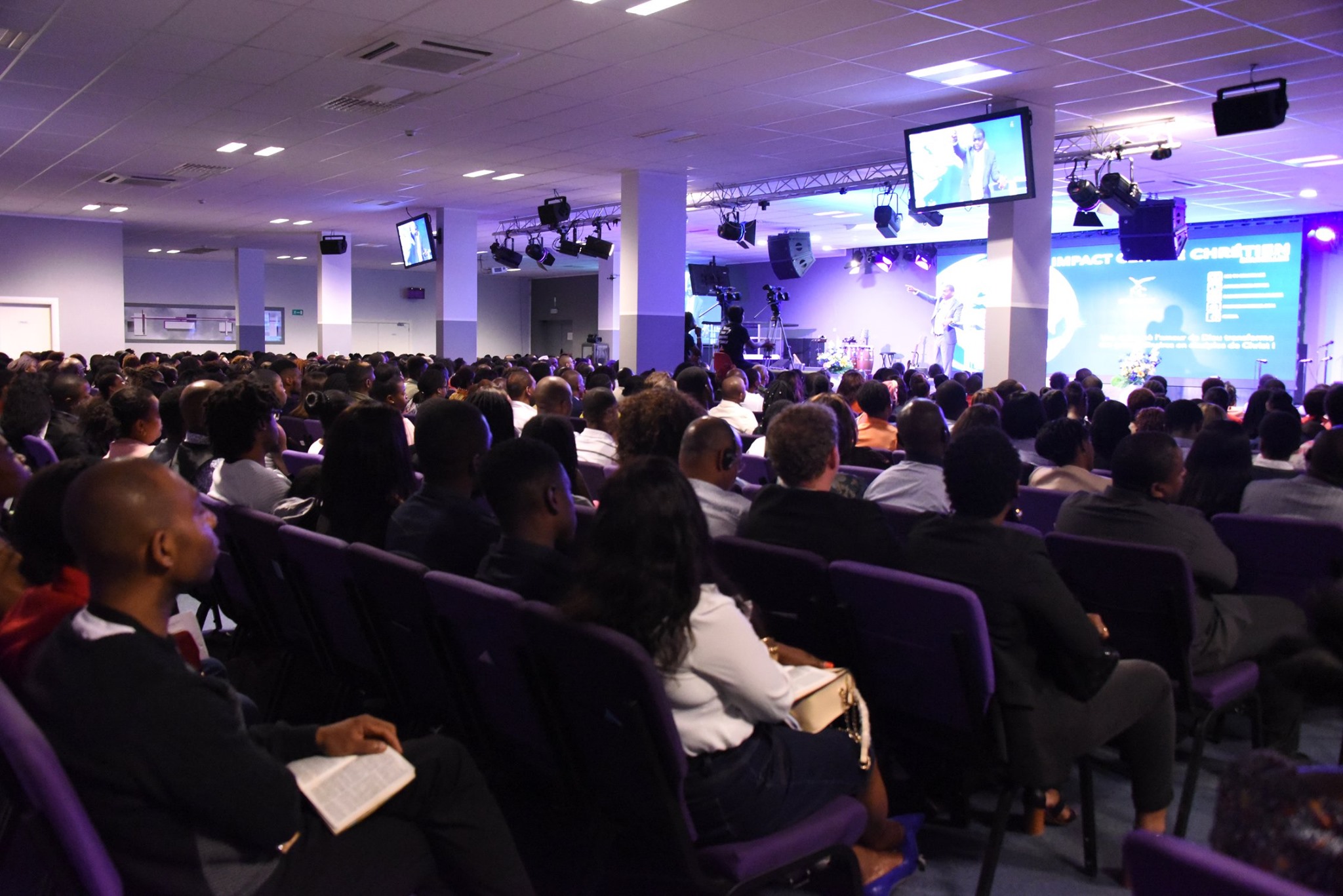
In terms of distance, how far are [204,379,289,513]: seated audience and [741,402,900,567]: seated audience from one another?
80.6 inches

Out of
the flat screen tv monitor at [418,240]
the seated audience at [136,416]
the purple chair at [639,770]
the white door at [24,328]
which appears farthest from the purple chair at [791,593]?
the white door at [24,328]

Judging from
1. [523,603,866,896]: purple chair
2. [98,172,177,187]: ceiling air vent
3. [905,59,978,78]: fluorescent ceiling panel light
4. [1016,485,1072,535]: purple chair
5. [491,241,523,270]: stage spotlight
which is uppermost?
[98,172,177,187]: ceiling air vent

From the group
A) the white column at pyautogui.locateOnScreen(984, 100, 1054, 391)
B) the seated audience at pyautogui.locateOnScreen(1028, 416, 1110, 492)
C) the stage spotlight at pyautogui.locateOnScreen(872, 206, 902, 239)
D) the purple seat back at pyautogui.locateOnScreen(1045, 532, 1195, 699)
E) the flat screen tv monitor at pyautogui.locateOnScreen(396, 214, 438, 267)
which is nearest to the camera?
the purple seat back at pyautogui.locateOnScreen(1045, 532, 1195, 699)

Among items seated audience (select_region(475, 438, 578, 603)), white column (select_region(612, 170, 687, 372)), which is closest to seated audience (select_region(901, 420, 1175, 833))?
seated audience (select_region(475, 438, 578, 603))

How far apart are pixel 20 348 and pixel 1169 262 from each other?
2002 cm

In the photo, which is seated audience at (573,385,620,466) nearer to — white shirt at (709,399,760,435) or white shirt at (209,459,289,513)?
white shirt at (709,399,760,435)

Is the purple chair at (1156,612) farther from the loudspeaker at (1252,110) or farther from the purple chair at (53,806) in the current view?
the loudspeaker at (1252,110)

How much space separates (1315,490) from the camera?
12.3 feet

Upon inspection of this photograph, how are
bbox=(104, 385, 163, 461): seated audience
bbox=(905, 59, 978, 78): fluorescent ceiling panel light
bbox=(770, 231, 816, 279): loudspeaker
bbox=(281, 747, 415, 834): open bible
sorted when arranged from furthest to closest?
1. bbox=(770, 231, 816, 279): loudspeaker
2. bbox=(905, 59, 978, 78): fluorescent ceiling panel light
3. bbox=(104, 385, 163, 461): seated audience
4. bbox=(281, 747, 415, 834): open bible

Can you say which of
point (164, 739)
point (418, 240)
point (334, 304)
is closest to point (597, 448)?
point (164, 739)

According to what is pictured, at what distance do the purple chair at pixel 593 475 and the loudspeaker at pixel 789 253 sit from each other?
1157 cm

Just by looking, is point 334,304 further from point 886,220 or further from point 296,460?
point 296,460

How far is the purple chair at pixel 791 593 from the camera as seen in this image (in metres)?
2.62

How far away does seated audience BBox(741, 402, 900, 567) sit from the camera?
9.39ft
